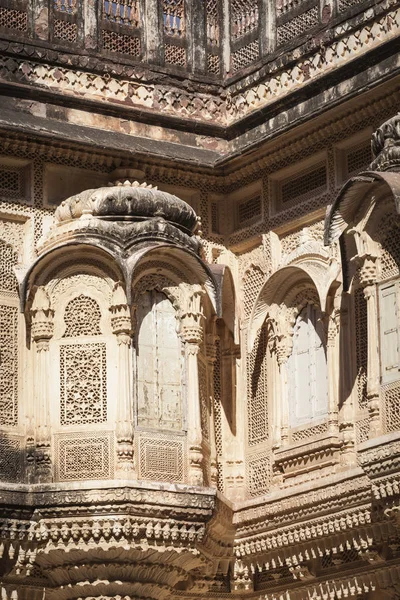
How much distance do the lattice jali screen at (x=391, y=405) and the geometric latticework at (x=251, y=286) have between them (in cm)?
249

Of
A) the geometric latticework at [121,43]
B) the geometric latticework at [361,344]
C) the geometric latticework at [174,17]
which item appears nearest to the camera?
the geometric latticework at [361,344]

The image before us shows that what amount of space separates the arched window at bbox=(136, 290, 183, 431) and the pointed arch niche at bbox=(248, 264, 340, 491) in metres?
0.83

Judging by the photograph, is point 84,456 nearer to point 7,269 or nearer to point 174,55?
point 7,269

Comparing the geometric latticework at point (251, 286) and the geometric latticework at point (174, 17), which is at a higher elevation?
the geometric latticework at point (174, 17)

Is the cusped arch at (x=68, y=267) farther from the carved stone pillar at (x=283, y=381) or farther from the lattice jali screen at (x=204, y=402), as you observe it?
the carved stone pillar at (x=283, y=381)

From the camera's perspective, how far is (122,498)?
17.2 m

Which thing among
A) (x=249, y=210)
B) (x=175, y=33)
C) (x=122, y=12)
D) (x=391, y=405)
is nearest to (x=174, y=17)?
(x=175, y=33)

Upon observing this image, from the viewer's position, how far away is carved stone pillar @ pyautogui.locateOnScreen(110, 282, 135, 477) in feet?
57.4

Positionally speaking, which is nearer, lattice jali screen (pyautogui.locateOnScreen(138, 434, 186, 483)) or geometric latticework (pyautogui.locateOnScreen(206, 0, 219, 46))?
lattice jali screen (pyautogui.locateOnScreen(138, 434, 186, 483))

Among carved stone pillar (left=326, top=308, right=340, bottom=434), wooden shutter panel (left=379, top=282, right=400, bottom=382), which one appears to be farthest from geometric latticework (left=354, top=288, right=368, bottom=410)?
wooden shutter panel (left=379, top=282, right=400, bottom=382)

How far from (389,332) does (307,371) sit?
157cm

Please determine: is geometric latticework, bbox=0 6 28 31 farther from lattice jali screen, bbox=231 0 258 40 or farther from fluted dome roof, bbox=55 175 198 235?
lattice jali screen, bbox=231 0 258 40

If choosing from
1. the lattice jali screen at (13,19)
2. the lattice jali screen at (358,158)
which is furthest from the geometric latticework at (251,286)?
the lattice jali screen at (13,19)

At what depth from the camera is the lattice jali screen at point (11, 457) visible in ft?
57.8
